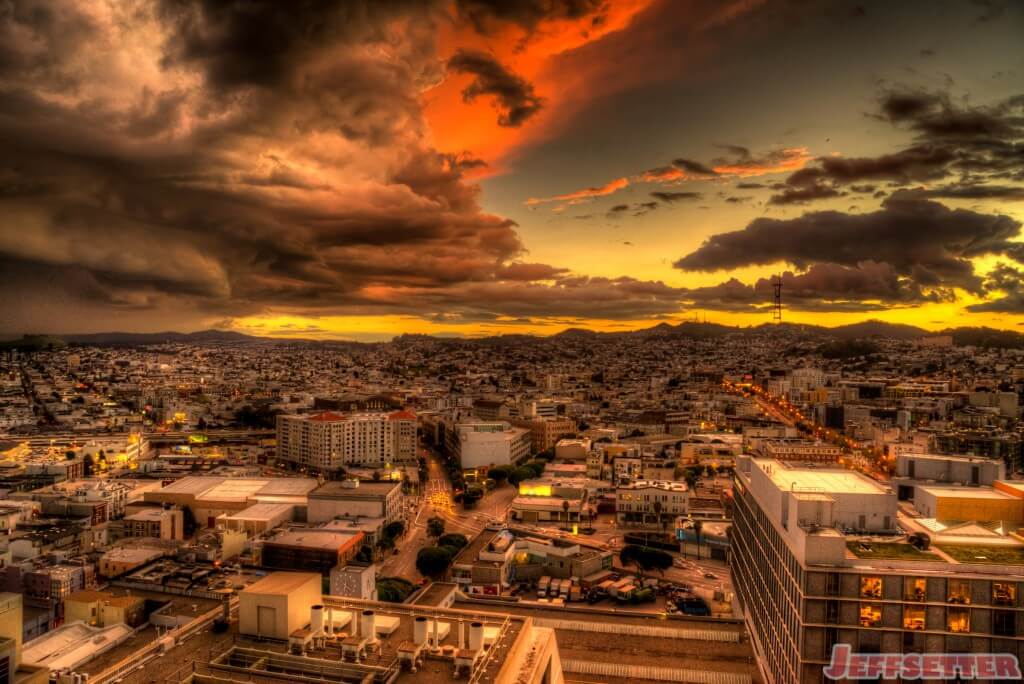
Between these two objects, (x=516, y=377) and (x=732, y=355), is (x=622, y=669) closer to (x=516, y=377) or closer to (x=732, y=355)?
(x=516, y=377)

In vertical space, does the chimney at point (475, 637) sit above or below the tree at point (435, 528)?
above

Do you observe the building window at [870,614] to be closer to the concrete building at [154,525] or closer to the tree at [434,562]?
the tree at [434,562]

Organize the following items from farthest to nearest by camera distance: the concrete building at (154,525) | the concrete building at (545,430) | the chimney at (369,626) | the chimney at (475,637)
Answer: the concrete building at (545,430) < the concrete building at (154,525) < the chimney at (369,626) < the chimney at (475,637)

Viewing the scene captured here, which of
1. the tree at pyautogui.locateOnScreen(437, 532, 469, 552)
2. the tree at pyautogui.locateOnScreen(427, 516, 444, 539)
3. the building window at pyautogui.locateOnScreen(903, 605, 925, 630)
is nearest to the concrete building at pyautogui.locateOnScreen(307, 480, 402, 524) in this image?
the tree at pyautogui.locateOnScreen(427, 516, 444, 539)

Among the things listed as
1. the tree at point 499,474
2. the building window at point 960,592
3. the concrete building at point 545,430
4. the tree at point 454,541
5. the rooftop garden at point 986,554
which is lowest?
the tree at point 454,541

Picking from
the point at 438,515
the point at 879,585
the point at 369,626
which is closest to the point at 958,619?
the point at 879,585

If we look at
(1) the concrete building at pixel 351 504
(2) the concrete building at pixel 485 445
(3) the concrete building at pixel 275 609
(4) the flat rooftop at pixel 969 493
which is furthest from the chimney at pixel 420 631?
(2) the concrete building at pixel 485 445

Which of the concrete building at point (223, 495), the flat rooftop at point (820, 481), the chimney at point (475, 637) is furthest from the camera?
the concrete building at point (223, 495)
